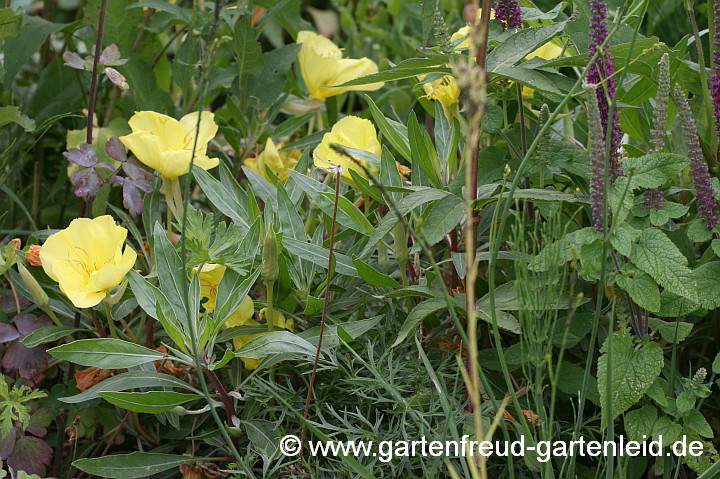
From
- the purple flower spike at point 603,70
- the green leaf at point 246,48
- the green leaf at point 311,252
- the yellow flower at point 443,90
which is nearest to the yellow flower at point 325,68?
the green leaf at point 246,48

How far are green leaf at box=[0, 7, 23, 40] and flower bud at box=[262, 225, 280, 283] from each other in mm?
593

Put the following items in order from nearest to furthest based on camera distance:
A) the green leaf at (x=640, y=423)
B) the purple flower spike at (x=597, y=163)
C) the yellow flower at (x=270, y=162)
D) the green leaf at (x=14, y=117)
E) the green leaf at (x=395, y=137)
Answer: the purple flower spike at (x=597, y=163)
the green leaf at (x=640, y=423)
the green leaf at (x=395, y=137)
the green leaf at (x=14, y=117)
the yellow flower at (x=270, y=162)

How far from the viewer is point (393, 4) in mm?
2072

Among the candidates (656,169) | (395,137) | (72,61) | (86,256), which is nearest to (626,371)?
(656,169)

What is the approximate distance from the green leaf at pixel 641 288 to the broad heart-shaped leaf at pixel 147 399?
1.64 ft

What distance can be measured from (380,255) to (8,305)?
1.83ft

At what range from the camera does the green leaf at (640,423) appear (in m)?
0.93

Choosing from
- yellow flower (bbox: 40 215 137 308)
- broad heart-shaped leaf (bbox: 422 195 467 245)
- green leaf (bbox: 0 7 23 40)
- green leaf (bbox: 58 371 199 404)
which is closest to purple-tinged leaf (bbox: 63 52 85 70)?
green leaf (bbox: 0 7 23 40)

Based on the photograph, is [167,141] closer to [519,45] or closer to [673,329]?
[519,45]

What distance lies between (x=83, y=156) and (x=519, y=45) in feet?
2.10

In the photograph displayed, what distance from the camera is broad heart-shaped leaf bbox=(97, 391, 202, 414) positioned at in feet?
3.08

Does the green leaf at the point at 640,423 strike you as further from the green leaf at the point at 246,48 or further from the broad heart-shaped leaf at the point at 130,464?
the green leaf at the point at 246,48

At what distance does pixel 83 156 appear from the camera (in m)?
1.20

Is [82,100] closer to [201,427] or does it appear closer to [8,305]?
[8,305]
